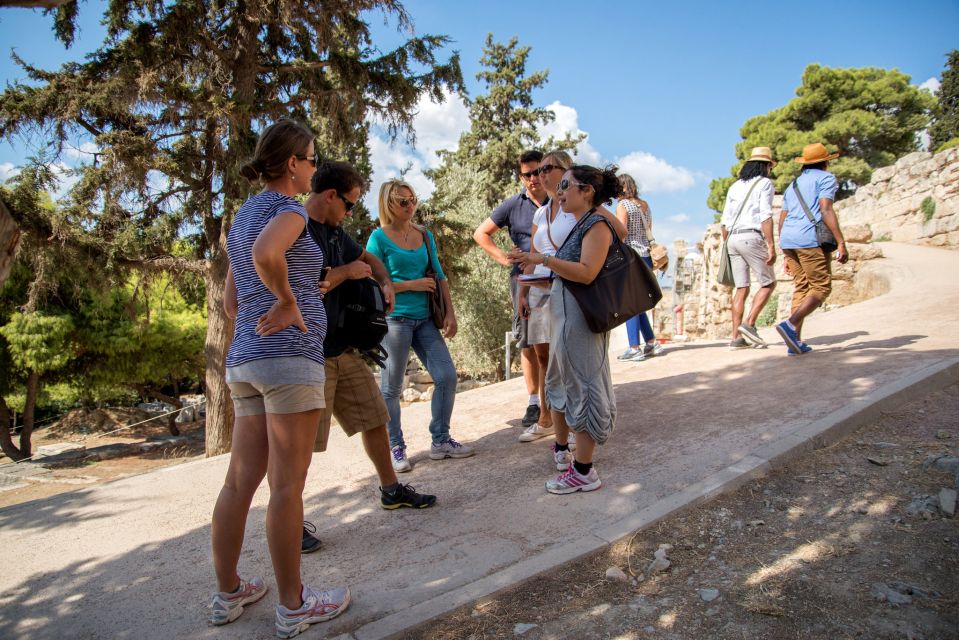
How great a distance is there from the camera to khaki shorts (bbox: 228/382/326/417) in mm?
2090

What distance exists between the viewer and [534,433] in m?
4.36

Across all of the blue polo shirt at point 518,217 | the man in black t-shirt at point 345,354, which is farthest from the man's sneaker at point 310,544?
the blue polo shirt at point 518,217

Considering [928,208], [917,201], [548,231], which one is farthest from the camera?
[917,201]

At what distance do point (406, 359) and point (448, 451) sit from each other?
0.79 metres

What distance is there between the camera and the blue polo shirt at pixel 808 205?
5621 mm

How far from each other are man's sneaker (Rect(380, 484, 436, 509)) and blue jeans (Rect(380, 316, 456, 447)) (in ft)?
1.70

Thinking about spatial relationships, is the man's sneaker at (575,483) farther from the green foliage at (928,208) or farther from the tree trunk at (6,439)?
the tree trunk at (6,439)

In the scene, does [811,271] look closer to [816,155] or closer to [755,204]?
[755,204]

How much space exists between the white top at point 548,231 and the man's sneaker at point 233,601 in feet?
7.03

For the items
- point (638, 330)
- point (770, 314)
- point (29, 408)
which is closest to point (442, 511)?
point (638, 330)

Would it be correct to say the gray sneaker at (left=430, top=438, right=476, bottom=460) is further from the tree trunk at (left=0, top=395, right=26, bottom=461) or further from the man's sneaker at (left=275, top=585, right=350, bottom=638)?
the tree trunk at (left=0, top=395, right=26, bottom=461)

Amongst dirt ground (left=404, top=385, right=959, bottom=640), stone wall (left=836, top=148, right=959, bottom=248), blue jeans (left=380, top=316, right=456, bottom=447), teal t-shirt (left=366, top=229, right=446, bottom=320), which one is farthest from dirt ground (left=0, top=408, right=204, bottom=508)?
stone wall (left=836, top=148, right=959, bottom=248)

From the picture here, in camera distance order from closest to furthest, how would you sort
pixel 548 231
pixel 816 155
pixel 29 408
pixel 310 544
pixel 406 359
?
pixel 310 544 → pixel 548 231 → pixel 406 359 → pixel 816 155 → pixel 29 408

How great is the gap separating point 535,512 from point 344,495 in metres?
1.29
